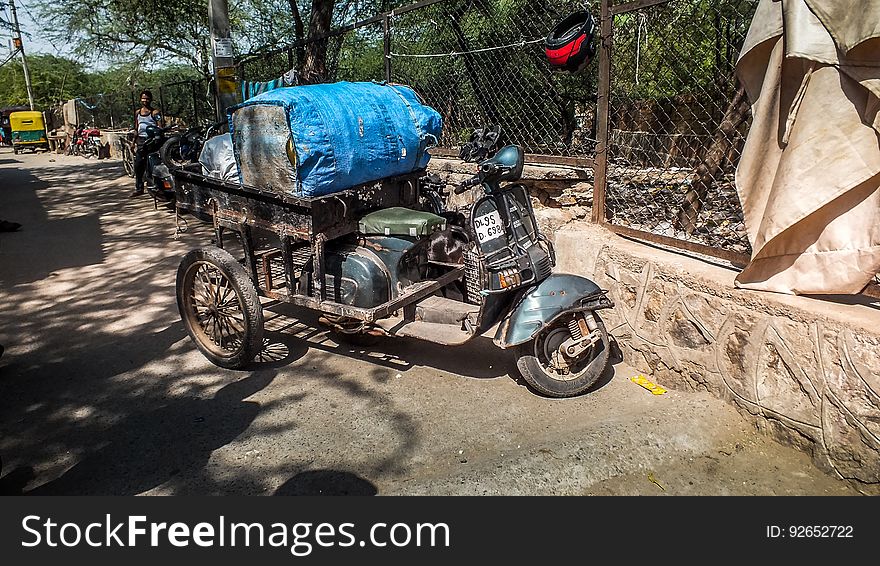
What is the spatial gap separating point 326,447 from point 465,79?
4.12m

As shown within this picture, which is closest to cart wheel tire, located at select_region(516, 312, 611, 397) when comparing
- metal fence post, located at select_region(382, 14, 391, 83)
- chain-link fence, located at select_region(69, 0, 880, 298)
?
chain-link fence, located at select_region(69, 0, 880, 298)

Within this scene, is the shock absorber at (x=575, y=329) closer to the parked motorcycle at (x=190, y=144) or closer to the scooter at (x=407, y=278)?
the scooter at (x=407, y=278)

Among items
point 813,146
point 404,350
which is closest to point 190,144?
point 404,350

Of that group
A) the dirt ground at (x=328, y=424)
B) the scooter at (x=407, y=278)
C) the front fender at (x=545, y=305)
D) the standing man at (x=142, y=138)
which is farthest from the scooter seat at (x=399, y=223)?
the standing man at (x=142, y=138)

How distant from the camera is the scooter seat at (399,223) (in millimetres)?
3953

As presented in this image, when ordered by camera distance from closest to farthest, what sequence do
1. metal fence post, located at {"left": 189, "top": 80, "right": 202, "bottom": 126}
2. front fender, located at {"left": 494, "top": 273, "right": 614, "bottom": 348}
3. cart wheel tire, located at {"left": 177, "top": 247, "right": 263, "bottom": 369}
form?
front fender, located at {"left": 494, "top": 273, "right": 614, "bottom": 348} → cart wheel tire, located at {"left": 177, "top": 247, "right": 263, "bottom": 369} → metal fence post, located at {"left": 189, "top": 80, "right": 202, "bottom": 126}

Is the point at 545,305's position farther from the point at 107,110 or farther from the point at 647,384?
the point at 107,110

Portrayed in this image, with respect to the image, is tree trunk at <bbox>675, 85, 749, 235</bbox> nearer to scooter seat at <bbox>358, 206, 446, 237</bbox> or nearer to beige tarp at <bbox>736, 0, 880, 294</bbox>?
beige tarp at <bbox>736, 0, 880, 294</bbox>

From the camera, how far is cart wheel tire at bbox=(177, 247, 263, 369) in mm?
4129

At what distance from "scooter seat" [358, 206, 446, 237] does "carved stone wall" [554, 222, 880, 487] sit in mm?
1226

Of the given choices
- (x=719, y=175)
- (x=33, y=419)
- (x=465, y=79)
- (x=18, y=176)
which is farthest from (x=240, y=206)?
(x=18, y=176)

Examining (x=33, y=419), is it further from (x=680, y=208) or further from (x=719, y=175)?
(x=719, y=175)

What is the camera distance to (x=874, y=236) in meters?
2.98

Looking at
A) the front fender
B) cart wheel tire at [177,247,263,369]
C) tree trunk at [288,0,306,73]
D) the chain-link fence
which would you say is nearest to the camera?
the front fender
